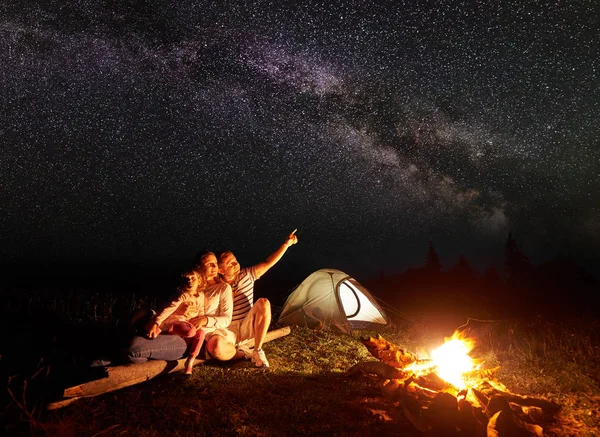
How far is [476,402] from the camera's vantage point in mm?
3844

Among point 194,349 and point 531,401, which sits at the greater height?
point 531,401

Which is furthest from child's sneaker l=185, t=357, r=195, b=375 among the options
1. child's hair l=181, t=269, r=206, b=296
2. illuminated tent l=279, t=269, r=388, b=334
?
illuminated tent l=279, t=269, r=388, b=334

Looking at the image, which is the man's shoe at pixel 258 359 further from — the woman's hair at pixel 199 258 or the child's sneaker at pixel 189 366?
the woman's hair at pixel 199 258

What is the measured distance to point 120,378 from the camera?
412 centimetres

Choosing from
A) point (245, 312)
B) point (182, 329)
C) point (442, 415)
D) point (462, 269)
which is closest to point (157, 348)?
point (182, 329)

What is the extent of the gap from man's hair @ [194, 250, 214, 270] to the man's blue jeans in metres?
0.90

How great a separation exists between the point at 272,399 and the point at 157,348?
4.84 feet

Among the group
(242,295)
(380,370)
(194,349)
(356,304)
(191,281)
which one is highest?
(191,281)

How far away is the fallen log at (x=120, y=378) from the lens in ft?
12.1

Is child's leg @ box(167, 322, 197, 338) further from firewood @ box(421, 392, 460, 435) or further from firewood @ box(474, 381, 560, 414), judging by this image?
firewood @ box(474, 381, 560, 414)

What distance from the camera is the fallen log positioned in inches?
146

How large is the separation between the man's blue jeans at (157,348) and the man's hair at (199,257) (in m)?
0.90

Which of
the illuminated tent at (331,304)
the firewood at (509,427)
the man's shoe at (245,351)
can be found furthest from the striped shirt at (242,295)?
the illuminated tent at (331,304)

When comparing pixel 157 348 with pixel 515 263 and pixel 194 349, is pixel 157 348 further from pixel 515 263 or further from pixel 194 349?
pixel 515 263
